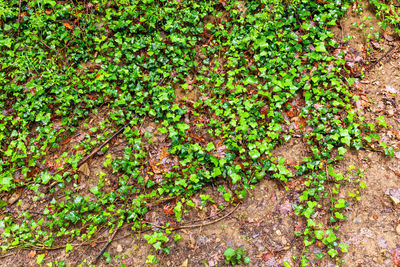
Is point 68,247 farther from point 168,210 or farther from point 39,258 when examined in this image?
point 168,210

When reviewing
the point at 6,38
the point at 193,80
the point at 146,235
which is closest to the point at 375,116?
the point at 193,80

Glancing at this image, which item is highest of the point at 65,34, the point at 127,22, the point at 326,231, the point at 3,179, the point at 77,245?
the point at 127,22

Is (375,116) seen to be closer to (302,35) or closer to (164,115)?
(302,35)

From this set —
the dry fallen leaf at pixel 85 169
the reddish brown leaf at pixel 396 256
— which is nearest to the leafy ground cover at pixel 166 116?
the dry fallen leaf at pixel 85 169

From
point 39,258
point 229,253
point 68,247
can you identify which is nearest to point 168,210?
point 229,253

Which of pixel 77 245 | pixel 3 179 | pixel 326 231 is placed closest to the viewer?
pixel 326 231

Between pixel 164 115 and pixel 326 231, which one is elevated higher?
pixel 164 115

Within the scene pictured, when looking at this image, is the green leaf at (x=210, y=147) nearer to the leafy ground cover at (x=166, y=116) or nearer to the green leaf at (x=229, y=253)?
the leafy ground cover at (x=166, y=116)

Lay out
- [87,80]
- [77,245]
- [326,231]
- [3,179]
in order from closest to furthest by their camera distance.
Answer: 1. [326,231]
2. [77,245]
3. [3,179]
4. [87,80]

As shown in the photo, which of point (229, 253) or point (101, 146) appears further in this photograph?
point (101, 146)

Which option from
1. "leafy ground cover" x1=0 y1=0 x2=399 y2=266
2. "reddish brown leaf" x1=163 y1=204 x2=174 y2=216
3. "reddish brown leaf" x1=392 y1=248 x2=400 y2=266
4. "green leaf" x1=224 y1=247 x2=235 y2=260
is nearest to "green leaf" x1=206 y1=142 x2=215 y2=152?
"leafy ground cover" x1=0 y1=0 x2=399 y2=266
